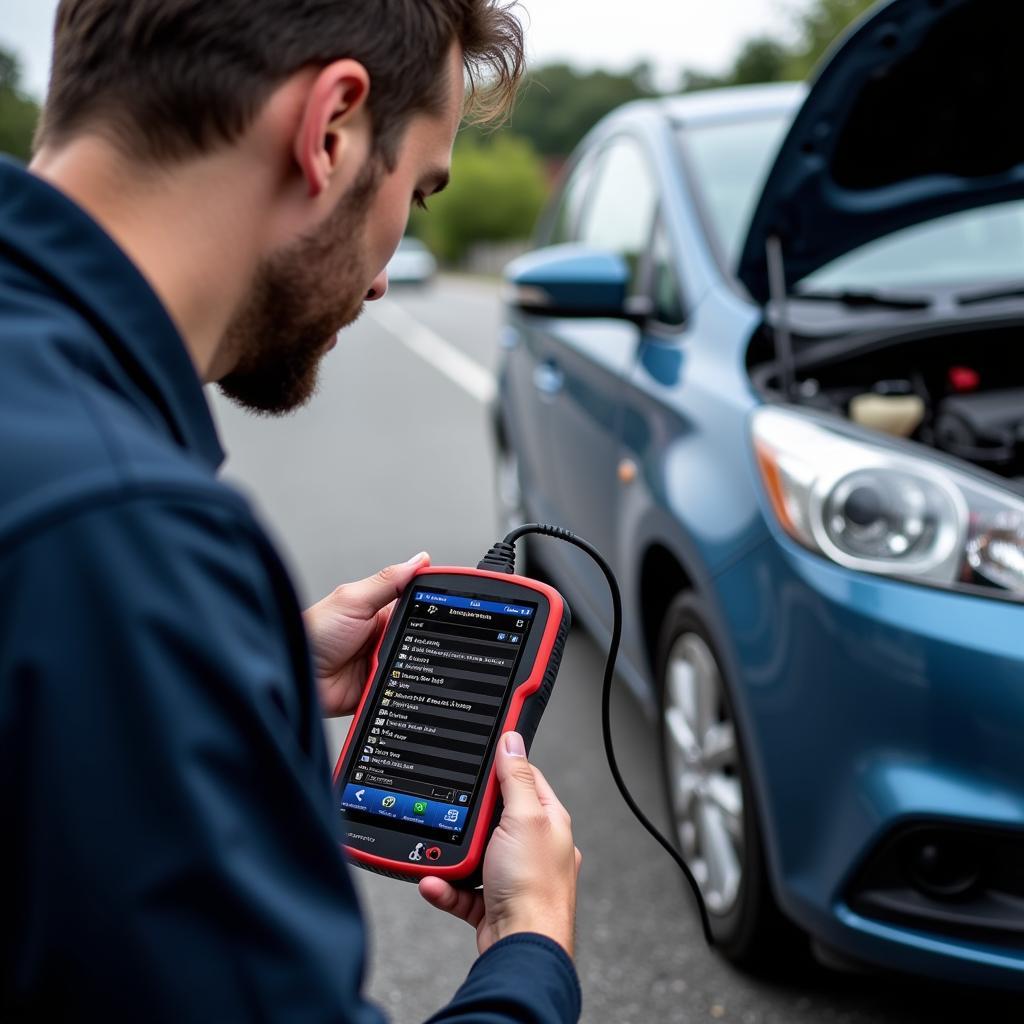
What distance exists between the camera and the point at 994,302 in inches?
118

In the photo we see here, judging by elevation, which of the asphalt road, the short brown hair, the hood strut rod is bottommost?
the asphalt road

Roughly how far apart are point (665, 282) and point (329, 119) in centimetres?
236

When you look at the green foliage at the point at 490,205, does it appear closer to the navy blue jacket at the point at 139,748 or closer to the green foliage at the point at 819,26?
the green foliage at the point at 819,26

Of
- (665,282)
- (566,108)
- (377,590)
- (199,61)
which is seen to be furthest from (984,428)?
(566,108)

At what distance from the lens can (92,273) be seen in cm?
84

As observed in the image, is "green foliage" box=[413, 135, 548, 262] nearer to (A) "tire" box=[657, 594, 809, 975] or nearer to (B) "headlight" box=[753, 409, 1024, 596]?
(A) "tire" box=[657, 594, 809, 975]

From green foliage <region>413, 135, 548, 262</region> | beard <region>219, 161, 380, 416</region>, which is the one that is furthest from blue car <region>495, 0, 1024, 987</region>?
green foliage <region>413, 135, 548, 262</region>

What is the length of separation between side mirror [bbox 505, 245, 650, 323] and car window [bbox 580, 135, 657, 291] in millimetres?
284

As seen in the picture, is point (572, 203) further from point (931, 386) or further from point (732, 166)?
point (931, 386)

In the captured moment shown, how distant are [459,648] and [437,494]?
5.60 m

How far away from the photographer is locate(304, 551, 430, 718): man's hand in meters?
1.56

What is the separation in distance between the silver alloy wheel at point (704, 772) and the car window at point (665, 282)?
799 millimetres

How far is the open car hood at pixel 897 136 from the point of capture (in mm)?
2697

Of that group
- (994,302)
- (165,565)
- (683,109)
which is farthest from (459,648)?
(683,109)
